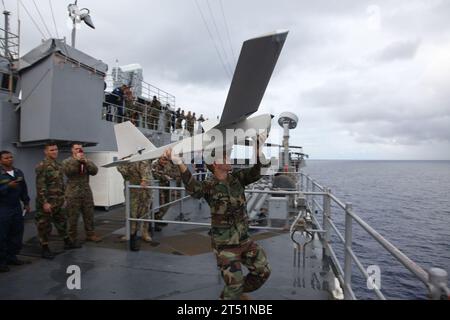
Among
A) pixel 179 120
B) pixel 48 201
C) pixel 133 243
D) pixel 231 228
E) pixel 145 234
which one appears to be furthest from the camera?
pixel 179 120

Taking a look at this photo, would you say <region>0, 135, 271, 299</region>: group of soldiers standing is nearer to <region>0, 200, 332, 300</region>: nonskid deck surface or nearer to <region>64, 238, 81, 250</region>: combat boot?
<region>64, 238, 81, 250</region>: combat boot

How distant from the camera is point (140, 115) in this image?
1372cm

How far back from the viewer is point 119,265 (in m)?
4.93

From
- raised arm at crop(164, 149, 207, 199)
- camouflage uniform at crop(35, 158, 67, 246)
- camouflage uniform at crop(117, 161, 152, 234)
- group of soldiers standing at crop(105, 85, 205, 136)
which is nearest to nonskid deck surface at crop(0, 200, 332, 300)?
camouflage uniform at crop(35, 158, 67, 246)

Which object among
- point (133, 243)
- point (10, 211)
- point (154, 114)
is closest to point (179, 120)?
point (154, 114)

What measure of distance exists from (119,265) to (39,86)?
5187 mm

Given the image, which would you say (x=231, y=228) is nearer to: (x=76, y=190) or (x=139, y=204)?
(x=139, y=204)

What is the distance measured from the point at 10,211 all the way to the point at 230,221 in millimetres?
3625

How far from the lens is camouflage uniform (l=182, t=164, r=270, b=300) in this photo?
3145 mm

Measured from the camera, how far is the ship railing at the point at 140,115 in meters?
11.8

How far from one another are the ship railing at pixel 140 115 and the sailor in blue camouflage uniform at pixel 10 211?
5.92 metres

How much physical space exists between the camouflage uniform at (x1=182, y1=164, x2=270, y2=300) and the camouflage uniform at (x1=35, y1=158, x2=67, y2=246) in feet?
10.9
